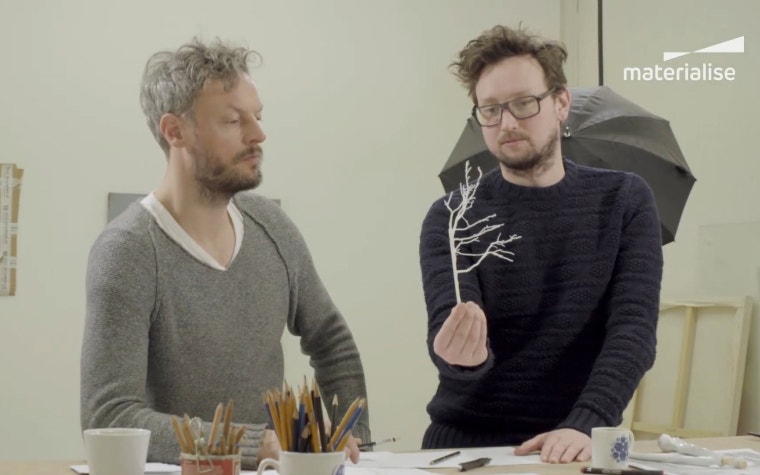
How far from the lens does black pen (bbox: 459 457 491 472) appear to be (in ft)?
5.82

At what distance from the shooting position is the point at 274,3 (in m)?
5.17

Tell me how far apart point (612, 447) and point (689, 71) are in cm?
336

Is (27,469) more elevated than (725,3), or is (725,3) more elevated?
(725,3)

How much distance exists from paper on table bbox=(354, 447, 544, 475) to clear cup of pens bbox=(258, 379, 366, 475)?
1.46 ft

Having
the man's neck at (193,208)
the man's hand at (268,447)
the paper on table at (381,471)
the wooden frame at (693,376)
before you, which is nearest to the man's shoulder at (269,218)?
the man's neck at (193,208)

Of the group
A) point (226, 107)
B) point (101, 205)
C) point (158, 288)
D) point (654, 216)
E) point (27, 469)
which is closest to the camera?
point (27, 469)

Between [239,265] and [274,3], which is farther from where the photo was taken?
[274,3]

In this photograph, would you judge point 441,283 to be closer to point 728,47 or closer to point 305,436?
point 305,436

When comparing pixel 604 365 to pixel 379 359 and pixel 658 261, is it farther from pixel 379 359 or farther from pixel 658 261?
pixel 379 359

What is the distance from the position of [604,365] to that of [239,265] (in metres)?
0.82

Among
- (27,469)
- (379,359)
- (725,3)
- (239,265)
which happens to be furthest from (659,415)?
(27,469)

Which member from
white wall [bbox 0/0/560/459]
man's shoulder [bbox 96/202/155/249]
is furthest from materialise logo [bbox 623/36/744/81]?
man's shoulder [bbox 96/202/155/249]

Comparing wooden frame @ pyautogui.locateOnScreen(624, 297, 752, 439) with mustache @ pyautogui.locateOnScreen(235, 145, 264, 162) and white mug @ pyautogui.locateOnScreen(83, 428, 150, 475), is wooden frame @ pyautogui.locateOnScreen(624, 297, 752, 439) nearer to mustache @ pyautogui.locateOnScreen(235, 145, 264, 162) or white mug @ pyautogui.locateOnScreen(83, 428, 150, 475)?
mustache @ pyautogui.locateOnScreen(235, 145, 264, 162)

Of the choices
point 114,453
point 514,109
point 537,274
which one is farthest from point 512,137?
point 114,453
